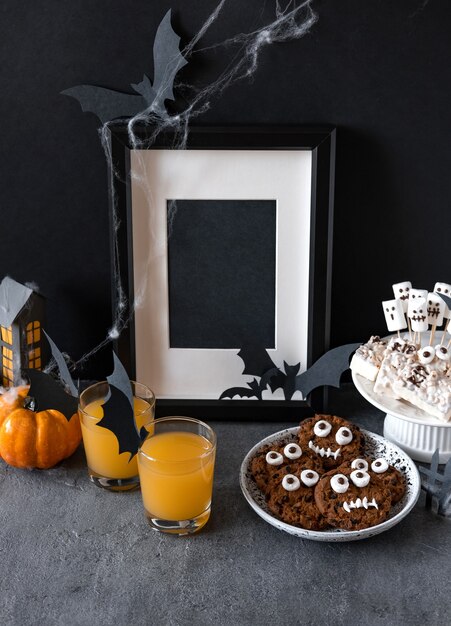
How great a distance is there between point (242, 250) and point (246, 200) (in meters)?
0.08

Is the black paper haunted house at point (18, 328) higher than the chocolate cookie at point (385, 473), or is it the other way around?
the black paper haunted house at point (18, 328)

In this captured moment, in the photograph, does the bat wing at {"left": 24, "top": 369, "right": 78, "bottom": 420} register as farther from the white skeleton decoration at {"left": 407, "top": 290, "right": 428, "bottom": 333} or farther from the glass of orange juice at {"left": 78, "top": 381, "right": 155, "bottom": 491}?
the white skeleton decoration at {"left": 407, "top": 290, "right": 428, "bottom": 333}

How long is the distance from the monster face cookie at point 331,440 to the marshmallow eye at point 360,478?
0.23ft

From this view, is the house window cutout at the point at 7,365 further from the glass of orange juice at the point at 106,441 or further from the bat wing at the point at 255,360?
the bat wing at the point at 255,360

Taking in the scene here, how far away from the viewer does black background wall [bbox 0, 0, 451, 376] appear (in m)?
1.18

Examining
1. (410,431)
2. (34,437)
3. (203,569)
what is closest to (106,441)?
(34,437)

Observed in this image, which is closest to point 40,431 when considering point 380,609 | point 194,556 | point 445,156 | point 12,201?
point 194,556

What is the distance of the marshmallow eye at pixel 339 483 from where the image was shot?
1003 millimetres

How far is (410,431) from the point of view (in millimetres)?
1161

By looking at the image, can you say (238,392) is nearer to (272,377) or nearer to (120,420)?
(272,377)

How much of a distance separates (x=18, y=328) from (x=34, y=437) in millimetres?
190

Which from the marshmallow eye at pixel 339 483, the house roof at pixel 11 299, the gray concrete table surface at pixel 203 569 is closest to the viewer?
the gray concrete table surface at pixel 203 569

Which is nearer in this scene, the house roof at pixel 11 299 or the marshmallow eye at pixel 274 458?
the marshmallow eye at pixel 274 458

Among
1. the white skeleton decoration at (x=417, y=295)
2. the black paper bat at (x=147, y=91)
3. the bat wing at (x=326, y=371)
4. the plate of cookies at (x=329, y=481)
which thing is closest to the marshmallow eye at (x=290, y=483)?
the plate of cookies at (x=329, y=481)
